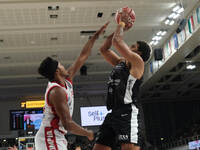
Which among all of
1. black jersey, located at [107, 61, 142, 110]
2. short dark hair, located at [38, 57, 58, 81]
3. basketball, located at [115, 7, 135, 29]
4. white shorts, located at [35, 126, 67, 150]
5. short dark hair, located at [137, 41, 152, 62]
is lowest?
white shorts, located at [35, 126, 67, 150]

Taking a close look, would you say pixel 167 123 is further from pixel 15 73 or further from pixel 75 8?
pixel 75 8

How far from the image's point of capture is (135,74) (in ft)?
11.9

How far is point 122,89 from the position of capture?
361 centimetres

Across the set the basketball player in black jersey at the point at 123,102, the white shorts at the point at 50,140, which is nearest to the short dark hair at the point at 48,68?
the white shorts at the point at 50,140

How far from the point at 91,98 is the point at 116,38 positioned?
1799 cm

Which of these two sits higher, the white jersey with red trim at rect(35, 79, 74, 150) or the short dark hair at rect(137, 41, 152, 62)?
the short dark hair at rect(137, 41, 152, 62)

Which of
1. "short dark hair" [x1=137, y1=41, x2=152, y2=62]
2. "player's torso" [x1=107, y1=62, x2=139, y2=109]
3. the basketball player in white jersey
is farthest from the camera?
"short dark hair" [x1=137, y1=41, x2=152, y2=62]

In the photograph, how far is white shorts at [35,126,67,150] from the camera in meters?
2.88

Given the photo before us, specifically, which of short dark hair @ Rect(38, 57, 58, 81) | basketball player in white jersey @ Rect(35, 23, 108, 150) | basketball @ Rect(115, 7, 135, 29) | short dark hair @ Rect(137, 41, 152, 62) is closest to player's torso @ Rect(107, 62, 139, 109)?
short dark hair @ Rect(137, 41, 152, 62)

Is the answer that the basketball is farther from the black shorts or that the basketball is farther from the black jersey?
the black shorts

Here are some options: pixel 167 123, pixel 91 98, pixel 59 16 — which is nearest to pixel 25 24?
pixel 59 16

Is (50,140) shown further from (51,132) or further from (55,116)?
(55,116)

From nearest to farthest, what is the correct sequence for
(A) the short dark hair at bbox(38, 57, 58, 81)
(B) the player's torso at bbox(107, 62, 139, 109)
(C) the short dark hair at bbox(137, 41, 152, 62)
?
(A) the short dark hair at bbox(38, 57, 58, 81) → (B) the player's torso at bbox(107, 62, 139, 109) → (C) the short dark hair at bbox(137, 41, 152, 62)

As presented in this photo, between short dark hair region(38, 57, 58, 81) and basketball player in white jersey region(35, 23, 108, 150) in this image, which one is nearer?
basketball player in white jersey region(35, 23, 108, 150)
